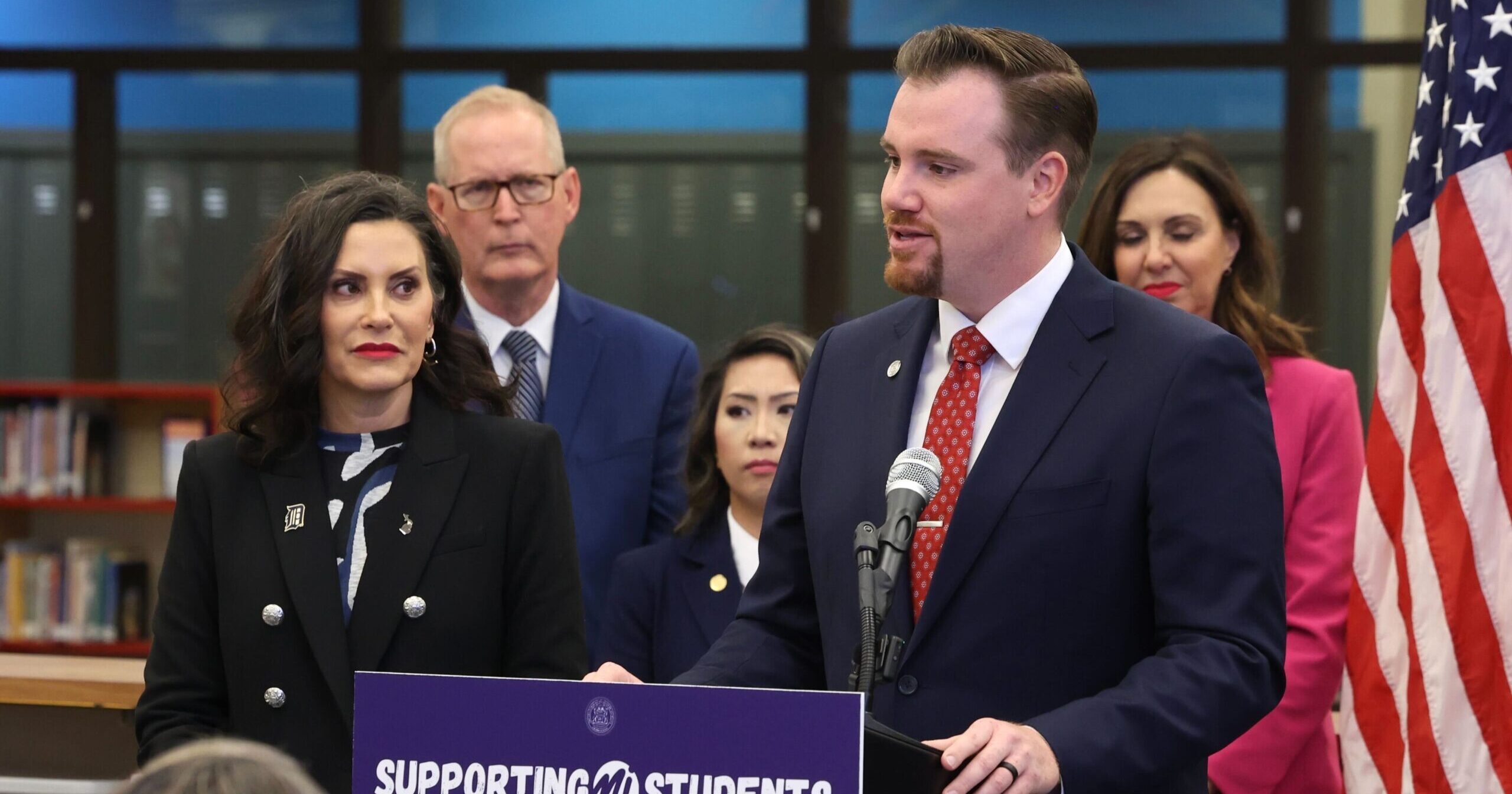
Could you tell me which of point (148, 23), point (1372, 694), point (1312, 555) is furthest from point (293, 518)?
point (148, 23)

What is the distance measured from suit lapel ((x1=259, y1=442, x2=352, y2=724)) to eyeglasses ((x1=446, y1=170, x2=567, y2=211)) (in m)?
1.04

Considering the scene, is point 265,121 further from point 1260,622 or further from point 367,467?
point 1260,622

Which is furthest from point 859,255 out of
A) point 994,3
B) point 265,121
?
point 265,121

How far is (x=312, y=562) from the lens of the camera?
2.17 m

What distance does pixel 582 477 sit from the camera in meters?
3.07

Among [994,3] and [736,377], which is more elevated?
[994,3]

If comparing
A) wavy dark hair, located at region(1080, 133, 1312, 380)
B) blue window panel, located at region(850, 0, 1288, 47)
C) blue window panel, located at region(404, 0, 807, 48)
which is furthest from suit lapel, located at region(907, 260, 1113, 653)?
blue window panel, located at region(404, 0, 807, 48)

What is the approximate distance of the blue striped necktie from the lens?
3127 millimetres

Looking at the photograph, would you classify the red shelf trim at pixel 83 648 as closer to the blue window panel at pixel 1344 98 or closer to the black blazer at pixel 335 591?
the black blazer at pixel 335 591

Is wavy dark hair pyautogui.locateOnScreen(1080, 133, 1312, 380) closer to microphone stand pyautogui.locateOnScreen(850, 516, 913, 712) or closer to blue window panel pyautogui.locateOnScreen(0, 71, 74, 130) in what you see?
microphone stand pyautogui.locateOnScreen(850, 516, 913, 712)

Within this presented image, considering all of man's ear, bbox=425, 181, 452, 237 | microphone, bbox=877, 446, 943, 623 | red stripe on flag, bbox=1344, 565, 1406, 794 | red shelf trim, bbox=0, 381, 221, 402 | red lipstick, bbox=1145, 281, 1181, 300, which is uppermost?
man's ear, bbox=425, 181, 452, 237

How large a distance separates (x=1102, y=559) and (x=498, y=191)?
1.81 metres

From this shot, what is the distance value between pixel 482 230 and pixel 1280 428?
1.57 m

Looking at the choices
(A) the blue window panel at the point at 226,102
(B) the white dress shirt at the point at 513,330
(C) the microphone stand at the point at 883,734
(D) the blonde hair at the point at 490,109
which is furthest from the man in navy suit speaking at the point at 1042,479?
(A) the blue window panel at the point at 226,102
